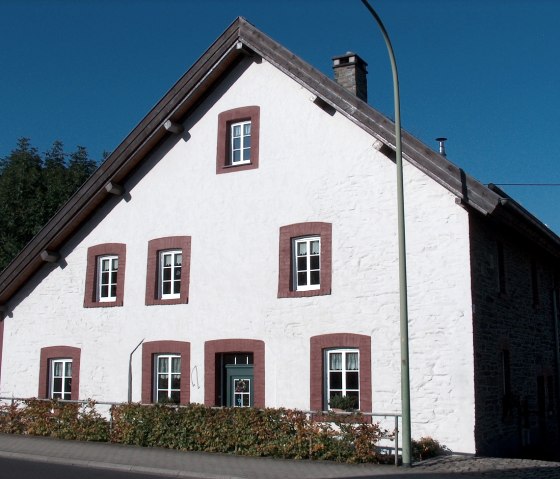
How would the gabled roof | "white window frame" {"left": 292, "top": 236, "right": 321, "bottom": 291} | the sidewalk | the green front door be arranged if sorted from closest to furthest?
1. the sidewalk
2. the gabled roof
3. "white window frame" {"left": 292, "top": 236, "right": 321, "bottom": 291}
4. the green front door

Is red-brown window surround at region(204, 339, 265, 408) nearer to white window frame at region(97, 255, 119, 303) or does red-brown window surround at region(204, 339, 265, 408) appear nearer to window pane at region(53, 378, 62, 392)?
white window frame at region(97, 255, 119, 303)

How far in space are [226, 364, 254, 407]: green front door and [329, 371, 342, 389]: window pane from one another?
2.13 metres

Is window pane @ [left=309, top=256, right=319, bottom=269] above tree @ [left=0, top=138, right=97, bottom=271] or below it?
below

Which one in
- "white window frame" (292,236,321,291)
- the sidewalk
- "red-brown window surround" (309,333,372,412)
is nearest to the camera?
the sidewalk

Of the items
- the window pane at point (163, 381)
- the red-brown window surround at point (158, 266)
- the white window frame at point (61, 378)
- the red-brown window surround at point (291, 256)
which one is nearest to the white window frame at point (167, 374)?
the window pane at point (163, 381)

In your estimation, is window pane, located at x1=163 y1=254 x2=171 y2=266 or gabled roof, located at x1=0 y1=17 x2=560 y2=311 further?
window pane, located at x1=163 y1=254 x2=171 y2=266

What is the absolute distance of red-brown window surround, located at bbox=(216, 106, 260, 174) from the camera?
61.1 ft

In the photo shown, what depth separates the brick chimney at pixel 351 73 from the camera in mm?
19141

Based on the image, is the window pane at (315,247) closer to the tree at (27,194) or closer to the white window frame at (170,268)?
the white window frame at (170,268)

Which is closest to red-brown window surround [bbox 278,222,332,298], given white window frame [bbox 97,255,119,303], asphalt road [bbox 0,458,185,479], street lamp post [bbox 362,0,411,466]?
street lamp post [bbox 362,0,411,466]

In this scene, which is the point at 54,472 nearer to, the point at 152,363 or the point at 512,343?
the point at 152,363

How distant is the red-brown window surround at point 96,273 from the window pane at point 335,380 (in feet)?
20.6

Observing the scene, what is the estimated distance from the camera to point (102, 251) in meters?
20.5

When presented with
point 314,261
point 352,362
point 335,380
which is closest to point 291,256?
point 314,261
